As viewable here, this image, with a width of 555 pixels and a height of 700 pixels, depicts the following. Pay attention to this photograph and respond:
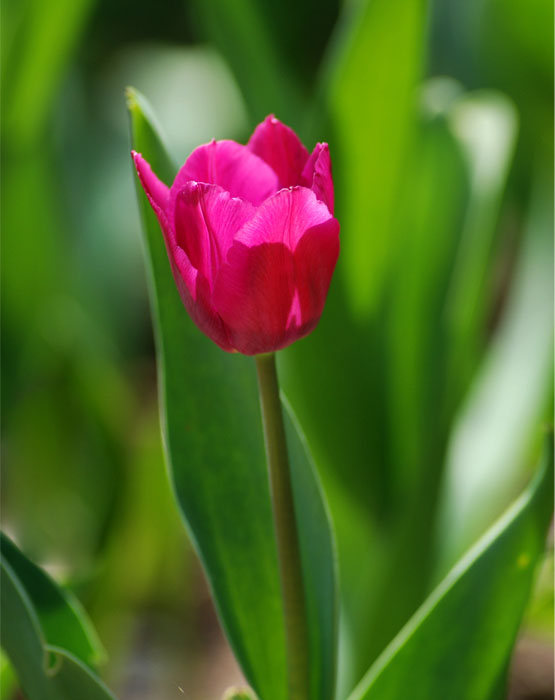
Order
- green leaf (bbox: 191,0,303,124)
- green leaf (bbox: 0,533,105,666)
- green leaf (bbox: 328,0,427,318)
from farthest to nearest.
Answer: green leaf (bbox: 191,0,303,124) < green leaf (bbox: 328,0,427,318) < green leaf (bbox: 0,533,105,666)

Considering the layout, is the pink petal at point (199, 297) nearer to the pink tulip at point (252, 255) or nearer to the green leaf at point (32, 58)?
the pink tulip at point (252, 255)

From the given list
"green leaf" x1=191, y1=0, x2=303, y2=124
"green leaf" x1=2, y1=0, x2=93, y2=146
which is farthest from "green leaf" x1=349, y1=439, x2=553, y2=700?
"green leaf" x1=2, y1=0, x2=93, y2=146

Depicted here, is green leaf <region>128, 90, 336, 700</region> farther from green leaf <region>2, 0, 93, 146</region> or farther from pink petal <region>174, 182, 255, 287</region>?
green leaf <region>2, 0, 93, 146</region>

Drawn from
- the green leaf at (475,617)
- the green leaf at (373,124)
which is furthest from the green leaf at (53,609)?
the green leaf at (373,124)

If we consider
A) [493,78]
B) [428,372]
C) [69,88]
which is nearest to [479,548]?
[428,372]

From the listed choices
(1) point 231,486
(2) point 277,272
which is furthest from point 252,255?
(1) point 231,486
